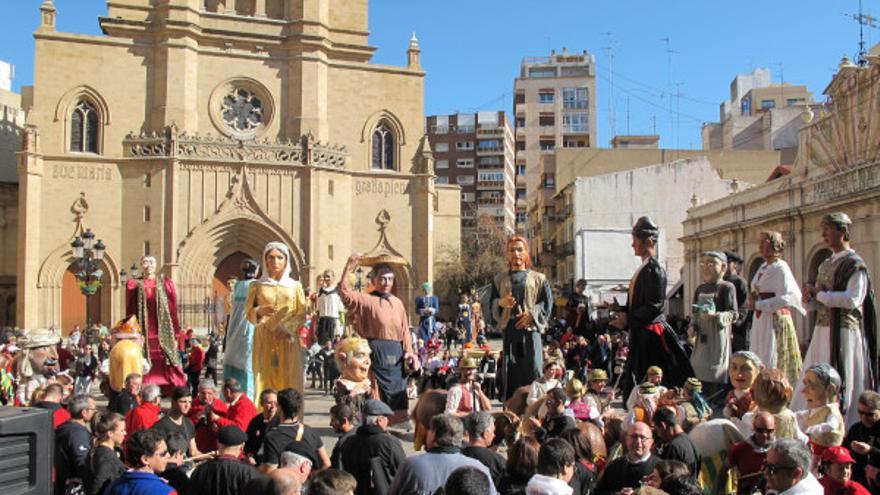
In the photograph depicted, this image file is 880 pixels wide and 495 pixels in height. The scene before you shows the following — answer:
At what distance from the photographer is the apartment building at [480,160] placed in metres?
79.8

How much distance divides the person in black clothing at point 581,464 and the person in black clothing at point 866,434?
163 cm

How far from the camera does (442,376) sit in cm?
1488

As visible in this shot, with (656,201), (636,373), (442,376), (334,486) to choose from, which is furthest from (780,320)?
(656,201)

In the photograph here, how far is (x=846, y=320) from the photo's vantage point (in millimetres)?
7387

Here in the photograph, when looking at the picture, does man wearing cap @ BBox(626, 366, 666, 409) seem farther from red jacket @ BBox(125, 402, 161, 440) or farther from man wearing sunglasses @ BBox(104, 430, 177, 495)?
red jacket @ BBox(125, 402, 161, 440)

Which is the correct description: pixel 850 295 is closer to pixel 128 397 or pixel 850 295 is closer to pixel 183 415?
pixel 183 415

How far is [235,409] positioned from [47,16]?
31.1 metres

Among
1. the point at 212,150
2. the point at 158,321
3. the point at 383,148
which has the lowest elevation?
the point at 158,321

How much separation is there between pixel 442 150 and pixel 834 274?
7587cm

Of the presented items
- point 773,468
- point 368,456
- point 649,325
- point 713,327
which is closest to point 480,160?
point 713,327

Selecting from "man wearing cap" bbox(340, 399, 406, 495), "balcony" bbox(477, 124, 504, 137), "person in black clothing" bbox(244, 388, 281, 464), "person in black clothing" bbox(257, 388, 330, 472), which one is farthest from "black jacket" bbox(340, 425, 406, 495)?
"balcony" bbox(477, 124, 504, 137)

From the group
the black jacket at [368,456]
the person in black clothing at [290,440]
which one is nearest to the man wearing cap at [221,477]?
the person in black clothing at [290,440]

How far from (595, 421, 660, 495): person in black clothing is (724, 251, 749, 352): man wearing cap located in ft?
11.0

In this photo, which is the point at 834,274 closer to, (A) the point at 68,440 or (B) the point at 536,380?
(B) the point at 536,380
